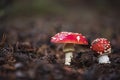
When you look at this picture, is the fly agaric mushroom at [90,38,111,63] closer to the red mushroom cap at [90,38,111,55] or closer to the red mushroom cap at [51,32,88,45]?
the red mushroom cap at [90,38,111,55]

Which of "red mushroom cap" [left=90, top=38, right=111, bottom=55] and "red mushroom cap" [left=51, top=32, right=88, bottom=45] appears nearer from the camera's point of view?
"red mushroom cap" [left=51, top=32, right=88, bottom=45]

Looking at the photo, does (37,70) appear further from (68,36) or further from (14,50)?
(14,50)

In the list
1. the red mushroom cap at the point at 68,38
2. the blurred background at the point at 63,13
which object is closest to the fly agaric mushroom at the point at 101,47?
the red mushroom cap at the point at 68,38

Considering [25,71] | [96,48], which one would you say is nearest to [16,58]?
[25,71]

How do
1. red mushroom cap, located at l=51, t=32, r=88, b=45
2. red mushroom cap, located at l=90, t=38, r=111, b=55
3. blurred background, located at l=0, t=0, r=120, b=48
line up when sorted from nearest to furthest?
red mushroom cap, located at l=51, t=32, r=88, b=45 < red mushroom cap, located at l=90, t=38, r=111, b=55 < blurred background, located at l=0, t=0, r=120, b=48

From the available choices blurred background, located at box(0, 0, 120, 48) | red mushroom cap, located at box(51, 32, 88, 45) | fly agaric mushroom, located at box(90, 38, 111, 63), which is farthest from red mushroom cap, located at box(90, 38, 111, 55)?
blurred background, located at box(0, 0, 120, 48)

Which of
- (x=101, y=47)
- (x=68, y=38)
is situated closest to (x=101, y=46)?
(x=101, y=47)

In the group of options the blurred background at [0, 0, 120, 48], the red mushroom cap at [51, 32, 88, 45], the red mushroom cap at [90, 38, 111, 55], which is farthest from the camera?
the blurred background at [0, 0, 120, 48]

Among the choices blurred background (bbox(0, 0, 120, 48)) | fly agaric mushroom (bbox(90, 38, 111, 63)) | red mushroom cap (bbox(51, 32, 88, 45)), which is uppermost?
blurred background (bbox(0, 0, 120, 48))

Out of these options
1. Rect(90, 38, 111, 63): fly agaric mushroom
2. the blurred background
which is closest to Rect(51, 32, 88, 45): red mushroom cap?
Rect(90, 38, 111, 63): fly agaric mushroom

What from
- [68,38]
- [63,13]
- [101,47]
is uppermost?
[63,13]

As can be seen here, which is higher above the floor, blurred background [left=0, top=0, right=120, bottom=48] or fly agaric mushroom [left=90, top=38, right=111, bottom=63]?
blurred background [left=0, top=0, right=120, bottom=48]

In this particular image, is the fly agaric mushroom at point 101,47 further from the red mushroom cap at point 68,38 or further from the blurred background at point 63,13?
the blurred background at point 63,13

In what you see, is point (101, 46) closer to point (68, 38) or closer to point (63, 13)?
point (68, 38)
